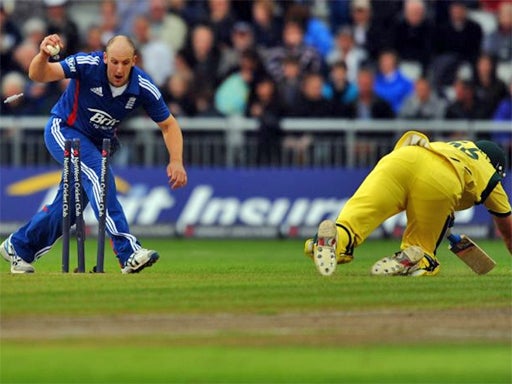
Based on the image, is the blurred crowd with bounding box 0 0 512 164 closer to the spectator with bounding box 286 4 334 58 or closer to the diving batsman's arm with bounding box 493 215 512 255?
the spectator with bounding box 286 4 334 58

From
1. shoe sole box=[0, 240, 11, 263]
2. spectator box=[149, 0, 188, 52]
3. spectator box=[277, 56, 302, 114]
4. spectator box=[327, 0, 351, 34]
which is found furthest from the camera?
spectator box=[327, 0, 351, 34]

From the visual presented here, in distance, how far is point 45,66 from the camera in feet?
49.2

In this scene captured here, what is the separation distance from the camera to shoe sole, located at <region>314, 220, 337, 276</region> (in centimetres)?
1487

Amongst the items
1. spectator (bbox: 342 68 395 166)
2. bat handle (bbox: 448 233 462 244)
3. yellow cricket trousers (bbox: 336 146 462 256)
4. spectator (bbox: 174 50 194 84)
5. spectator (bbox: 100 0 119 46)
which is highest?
yellow cricket trousers (bbox: 336 146 462 256)

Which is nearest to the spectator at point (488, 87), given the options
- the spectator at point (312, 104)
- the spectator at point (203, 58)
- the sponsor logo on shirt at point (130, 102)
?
the spectator at point (312, 104)

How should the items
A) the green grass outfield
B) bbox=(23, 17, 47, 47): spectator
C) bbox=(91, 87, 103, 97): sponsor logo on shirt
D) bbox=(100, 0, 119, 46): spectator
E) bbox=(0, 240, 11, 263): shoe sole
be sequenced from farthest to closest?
bbox=(100, 0, 119, 46): spectator
bbox=(23, 17, 47, 47): spectator
bbox=(0, 240, 11, 263): shoe sole
bbox=(91, 87, 103, 97): sponsor logo on shirt
the green grass outfield

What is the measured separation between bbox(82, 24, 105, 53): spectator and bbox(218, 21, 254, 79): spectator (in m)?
2.05

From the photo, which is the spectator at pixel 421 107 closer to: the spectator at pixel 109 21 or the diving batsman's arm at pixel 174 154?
the spectator at pixel 109 21

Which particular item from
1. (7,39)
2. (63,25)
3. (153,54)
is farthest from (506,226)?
(7,39)

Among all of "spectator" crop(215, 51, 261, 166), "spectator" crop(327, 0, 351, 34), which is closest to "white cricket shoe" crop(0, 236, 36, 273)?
"spectator" crop(215, 51, 261, 166)

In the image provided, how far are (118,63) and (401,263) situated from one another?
3.32 meters

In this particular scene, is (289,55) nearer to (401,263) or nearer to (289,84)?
(289,84)

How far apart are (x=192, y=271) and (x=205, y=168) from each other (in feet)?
31.3

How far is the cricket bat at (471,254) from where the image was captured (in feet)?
53.6
